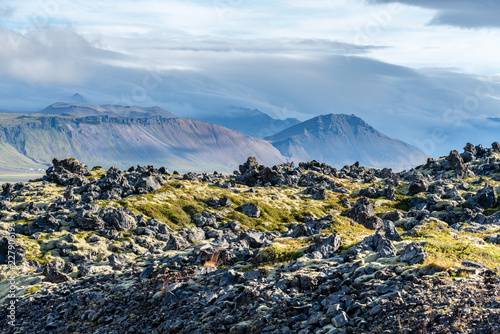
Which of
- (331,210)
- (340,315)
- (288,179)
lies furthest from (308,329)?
(288,179)

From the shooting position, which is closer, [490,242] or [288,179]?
[490,242]

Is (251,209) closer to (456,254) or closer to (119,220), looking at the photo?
(119,220)

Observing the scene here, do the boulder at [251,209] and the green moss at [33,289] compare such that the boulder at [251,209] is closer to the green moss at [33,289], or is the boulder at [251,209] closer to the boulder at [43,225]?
the boulder at [43,225]

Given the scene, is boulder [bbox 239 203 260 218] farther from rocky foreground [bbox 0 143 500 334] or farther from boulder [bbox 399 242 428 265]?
boulder [bbox 399 242 428 265]

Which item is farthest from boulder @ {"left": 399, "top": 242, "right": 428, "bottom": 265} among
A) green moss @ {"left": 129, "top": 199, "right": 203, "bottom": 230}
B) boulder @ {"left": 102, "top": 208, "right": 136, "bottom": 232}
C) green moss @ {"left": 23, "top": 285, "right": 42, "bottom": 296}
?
green moss @ {"left": 129, "top": 199, "right": 203, "bottom": 230}

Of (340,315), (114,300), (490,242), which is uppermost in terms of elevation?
(340,315)

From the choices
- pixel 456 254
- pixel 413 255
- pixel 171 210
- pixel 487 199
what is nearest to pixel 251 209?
pixel 171 210

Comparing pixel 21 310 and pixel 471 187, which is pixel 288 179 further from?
pixel 21 310

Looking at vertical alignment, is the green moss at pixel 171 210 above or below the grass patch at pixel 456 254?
below

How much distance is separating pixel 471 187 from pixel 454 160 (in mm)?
39094

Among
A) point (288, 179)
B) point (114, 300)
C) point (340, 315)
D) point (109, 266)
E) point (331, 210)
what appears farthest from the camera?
point (288, 179)

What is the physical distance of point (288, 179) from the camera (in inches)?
6668

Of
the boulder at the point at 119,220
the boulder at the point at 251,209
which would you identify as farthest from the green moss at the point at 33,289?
the boulder at the point at 251,209

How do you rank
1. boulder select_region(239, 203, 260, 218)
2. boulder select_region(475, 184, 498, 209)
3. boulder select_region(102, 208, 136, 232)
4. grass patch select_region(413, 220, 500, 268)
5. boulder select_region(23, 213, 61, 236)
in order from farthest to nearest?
boulder select_region(239, 203, 260, 218) → boulder select_region(475, 184, 498, 209) → boulder select_region(102, 208, 136, 232) → boulder select_region(23, 213, 61, 236) → grass patch select_region(413, 220, 500, 268)
